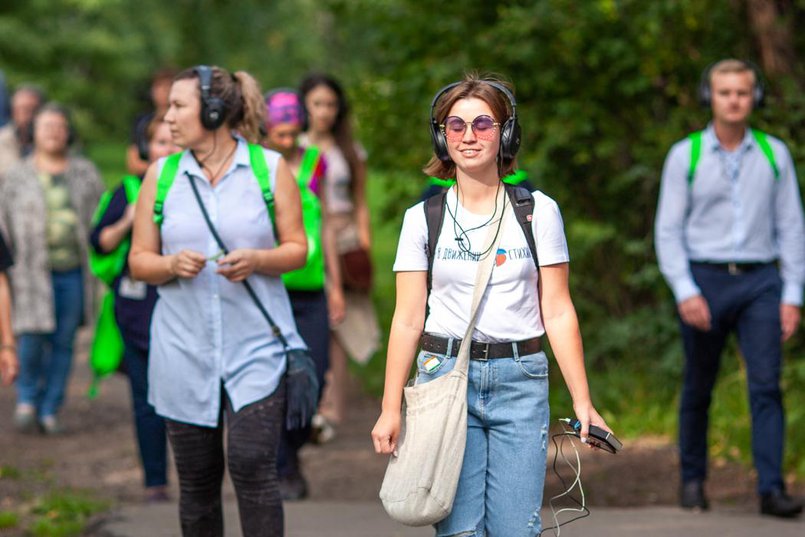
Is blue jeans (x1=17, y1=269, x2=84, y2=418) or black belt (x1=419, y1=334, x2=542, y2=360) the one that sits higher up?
black belt (x1=419, y1=334, x2=542, y2=360)

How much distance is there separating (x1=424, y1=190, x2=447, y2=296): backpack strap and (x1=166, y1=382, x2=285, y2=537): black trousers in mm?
1030

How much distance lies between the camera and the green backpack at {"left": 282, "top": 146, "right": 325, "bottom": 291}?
7191mm

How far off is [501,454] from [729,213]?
2725mm

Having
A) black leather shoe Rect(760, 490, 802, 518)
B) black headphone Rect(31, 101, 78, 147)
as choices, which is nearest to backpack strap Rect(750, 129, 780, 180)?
black leather shoe Rect(760, 490, 802, 518)

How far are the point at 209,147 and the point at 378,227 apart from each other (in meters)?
5.48

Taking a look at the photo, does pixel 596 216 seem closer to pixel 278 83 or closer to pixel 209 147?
pixel 209 147

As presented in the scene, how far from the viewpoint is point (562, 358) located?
445 centimetres

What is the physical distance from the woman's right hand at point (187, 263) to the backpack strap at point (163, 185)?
0.21 m

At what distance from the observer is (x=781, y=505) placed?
6.62 metres

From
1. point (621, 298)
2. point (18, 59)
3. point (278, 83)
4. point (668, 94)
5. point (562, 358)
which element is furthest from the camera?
point (278, 83)

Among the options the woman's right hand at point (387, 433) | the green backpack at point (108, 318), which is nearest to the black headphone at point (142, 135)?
the green backpack at point (108, 318)

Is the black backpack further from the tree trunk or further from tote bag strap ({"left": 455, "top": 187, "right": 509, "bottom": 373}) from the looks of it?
the tree trunk

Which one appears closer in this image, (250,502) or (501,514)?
(501,514)

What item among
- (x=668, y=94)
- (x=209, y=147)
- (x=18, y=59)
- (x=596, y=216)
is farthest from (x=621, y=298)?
Result: (x=18, y=59)
